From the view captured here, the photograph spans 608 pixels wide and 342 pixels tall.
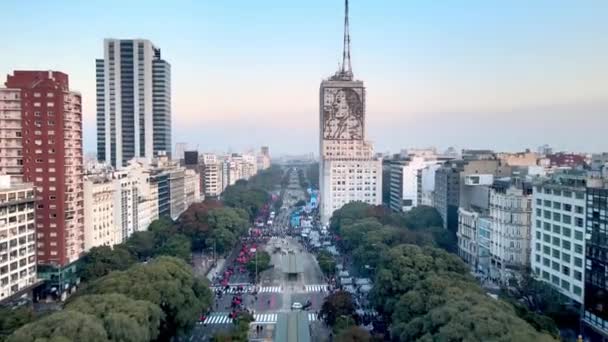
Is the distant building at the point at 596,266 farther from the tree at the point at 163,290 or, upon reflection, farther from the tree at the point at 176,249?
the tree at the point at 176,249

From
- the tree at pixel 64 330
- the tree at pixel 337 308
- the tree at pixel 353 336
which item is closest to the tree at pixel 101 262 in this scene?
the tree at pixel 337 308

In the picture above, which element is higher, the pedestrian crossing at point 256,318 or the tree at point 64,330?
the tree at point 64,330

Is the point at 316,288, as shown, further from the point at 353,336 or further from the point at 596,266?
the point at 596,266

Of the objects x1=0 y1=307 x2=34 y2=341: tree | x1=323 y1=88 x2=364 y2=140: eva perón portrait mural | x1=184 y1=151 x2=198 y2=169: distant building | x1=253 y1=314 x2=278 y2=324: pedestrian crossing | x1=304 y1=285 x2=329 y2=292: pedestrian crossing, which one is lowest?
x1=304 y1=285 x2=329 y2=292: pedestrian crossing

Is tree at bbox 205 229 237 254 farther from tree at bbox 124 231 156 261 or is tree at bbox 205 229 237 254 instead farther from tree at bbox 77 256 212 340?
tree at bbox 77 256 212 340

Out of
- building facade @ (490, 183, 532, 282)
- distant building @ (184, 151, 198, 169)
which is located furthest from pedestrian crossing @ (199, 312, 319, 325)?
distant building @ (184, 151, 198, 169)

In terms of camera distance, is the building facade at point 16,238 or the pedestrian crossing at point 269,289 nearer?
the building facade at point 16,238

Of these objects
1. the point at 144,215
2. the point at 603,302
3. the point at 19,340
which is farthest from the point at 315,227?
the point at 19,340

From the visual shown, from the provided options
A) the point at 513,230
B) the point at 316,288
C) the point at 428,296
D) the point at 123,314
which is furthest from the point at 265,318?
the point at 513,230
